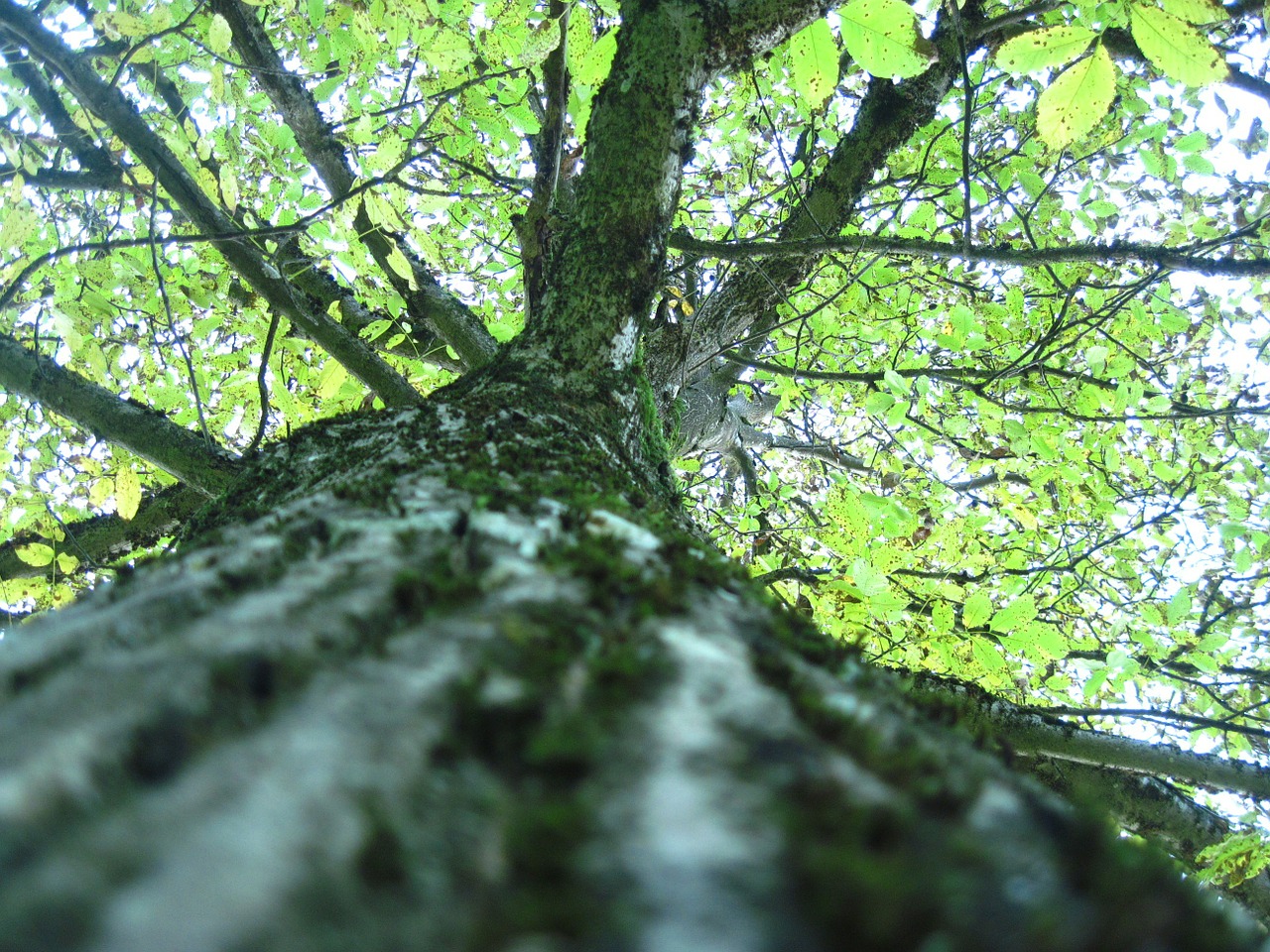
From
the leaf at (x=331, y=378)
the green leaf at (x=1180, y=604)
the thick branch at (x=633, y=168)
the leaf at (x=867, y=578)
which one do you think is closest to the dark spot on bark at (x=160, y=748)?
the thick branch at (x=633, y=168)

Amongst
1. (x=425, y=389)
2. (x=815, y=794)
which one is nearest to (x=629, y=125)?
(x=815, y=794)

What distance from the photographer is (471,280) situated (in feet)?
20.0

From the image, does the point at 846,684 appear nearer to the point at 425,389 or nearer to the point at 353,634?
the point at 353,634

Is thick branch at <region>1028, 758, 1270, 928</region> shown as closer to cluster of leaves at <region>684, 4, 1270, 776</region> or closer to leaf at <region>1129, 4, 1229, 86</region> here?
cluster of leaves at <region>684, 4, 1270, 776</region>

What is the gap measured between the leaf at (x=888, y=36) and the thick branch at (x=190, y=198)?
1.87 metres

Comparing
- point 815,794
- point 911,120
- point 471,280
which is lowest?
point 815,794

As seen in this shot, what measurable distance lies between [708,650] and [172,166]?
3.28 meters

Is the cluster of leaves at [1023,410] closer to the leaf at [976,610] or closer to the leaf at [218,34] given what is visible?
the leaf at [976,610]

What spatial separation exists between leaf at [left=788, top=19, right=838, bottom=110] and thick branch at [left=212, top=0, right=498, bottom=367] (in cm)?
235

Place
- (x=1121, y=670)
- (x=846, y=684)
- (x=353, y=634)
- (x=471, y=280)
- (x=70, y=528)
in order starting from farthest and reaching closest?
(x=471, y=280)
(x=70, y=528)
(x=1121, y=670)
(x=846, y=684)
(x=353, y=634)

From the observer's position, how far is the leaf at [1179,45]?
153cm

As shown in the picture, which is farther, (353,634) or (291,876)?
(353,634)

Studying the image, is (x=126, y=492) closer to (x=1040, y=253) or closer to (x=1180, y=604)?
(x=1040, y=253)

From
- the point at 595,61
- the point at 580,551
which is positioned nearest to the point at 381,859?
the point at 580,551
